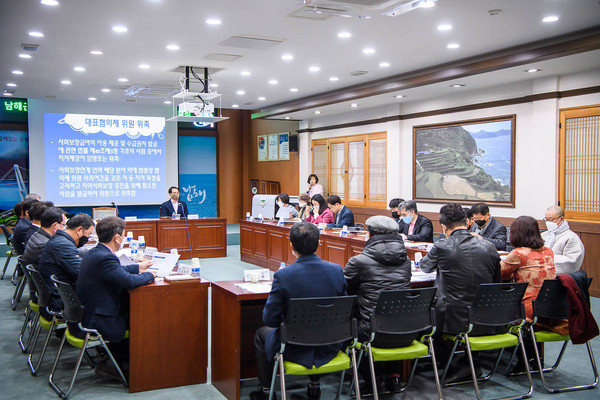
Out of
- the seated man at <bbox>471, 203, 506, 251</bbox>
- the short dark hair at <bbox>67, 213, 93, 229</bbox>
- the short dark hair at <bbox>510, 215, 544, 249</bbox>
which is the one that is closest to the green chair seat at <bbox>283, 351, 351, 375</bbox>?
the short dark hair at <bbox>510, 215, 544, 249</bbox>

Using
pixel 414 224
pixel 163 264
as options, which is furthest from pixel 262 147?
pixel 163 264

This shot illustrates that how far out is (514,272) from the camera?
3934 mm

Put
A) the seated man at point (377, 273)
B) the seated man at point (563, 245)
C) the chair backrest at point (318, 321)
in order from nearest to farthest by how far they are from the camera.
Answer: the chair backrest at point (318, 321) < the seated man at point (377, 273) < the seated man at point (563, 245)

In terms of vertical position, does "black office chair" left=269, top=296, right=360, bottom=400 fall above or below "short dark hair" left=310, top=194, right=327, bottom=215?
below

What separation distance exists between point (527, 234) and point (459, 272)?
68 centimetres

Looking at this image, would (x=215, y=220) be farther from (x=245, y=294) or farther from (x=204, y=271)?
(x=245, y=294)

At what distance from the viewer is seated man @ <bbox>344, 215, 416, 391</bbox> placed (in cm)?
332

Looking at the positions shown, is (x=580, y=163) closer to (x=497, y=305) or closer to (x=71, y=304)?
(x=497, y=305)

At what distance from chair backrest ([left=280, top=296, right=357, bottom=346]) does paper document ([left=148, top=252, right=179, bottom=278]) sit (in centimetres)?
137

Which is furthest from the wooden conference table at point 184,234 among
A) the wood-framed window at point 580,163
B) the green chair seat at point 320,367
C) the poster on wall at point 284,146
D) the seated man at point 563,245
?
the green chair seat at point 320,367

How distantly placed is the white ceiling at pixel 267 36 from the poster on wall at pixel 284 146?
175 inches

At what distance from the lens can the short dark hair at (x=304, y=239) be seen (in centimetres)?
311

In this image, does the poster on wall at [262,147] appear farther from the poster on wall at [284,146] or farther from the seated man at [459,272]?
the seated man at [459,272]

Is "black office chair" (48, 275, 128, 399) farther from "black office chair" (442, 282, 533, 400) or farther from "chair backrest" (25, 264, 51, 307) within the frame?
"black office chair" (442, 282, 533, 400)
